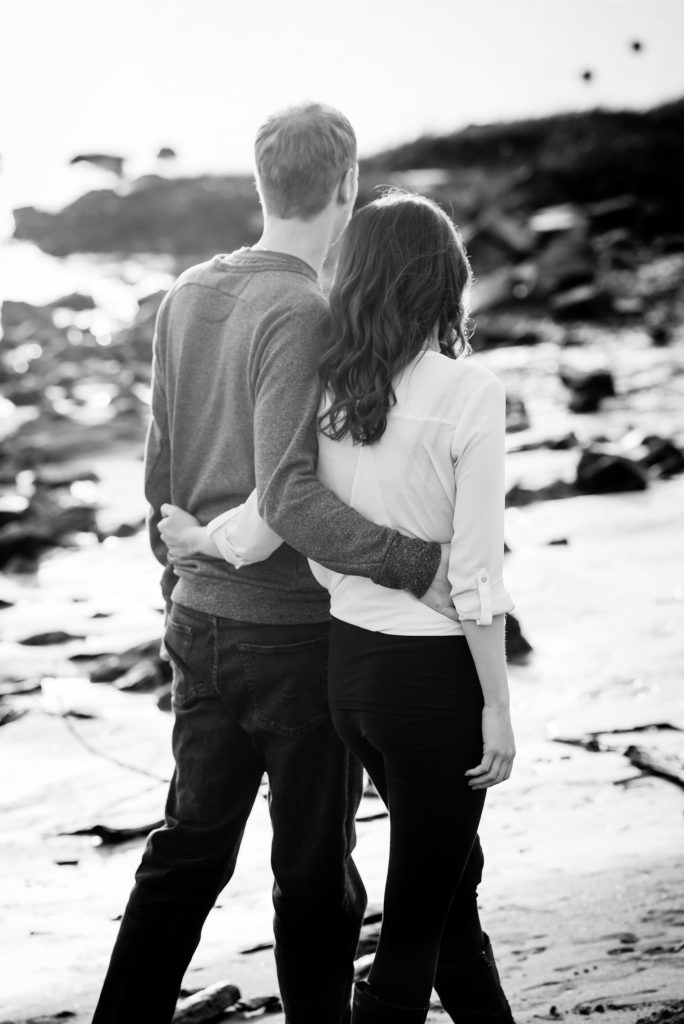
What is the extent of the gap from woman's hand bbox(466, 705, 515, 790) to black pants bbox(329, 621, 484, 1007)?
18 millimetres

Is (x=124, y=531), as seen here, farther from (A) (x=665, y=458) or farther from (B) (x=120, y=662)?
(A) (x=665, y=458)

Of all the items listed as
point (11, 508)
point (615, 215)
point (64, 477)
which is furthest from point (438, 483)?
point (615, 215)

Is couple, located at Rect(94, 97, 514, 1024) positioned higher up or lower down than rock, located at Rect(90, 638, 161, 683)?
higher up

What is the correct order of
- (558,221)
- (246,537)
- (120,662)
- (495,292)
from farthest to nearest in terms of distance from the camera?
(558,221)
(495,292)
(120,662)
(246,537)

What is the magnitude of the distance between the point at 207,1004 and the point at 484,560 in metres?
1.55

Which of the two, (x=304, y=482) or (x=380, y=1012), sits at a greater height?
(x=304, y=482)

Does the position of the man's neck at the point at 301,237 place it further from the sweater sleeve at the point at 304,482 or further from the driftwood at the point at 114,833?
the driftwood at the point at 114,833

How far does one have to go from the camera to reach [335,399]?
2.36 m

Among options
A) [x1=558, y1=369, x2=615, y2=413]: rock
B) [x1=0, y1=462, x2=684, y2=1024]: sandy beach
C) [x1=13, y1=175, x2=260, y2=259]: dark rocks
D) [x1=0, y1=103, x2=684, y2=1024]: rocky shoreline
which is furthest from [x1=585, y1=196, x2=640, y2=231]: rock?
[x1=0, y1=462, x2=684, y2=1024]: sandy beach

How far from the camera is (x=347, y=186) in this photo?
8.33 feet

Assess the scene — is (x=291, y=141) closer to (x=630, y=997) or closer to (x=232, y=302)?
(x=232, y=302)

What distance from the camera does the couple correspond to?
228 centimetres

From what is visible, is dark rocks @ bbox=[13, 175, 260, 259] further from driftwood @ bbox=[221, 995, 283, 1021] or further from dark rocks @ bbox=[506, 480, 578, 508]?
driftwood @ bbox=[221, 995, 283, 1021]

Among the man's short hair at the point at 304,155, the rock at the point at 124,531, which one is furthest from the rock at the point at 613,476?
the man's short hair at the point at 304,155
